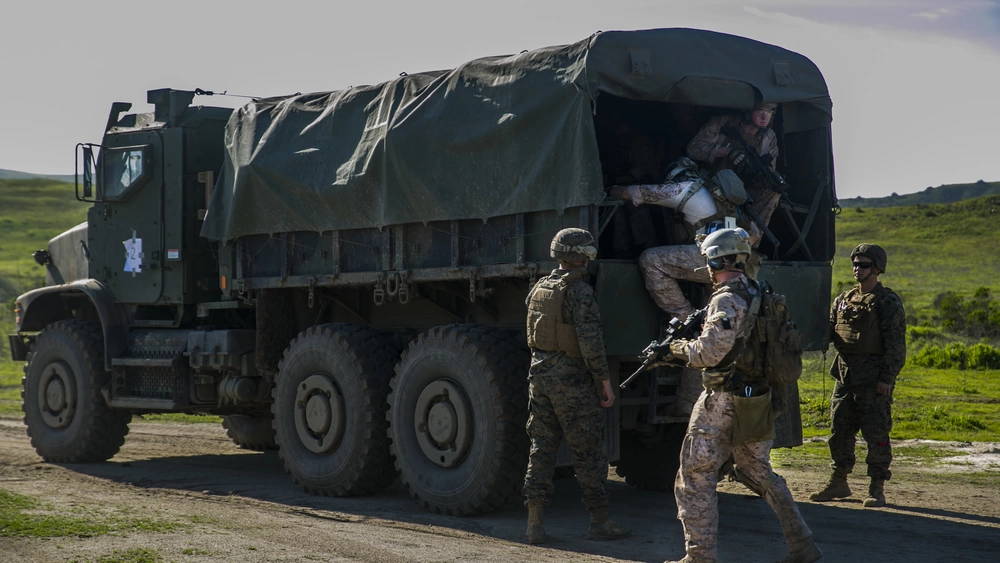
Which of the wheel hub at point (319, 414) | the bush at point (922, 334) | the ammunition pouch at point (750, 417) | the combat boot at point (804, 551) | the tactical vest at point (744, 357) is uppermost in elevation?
the tactical vest at point (744, 357)

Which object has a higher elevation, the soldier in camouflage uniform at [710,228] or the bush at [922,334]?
the soldier in camouflage uniform at [710,228]

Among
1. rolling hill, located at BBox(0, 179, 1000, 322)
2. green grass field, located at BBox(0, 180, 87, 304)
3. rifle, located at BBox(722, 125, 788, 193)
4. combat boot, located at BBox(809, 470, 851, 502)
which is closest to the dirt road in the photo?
combat boot, located at BBox(809, 470, 851, 502)

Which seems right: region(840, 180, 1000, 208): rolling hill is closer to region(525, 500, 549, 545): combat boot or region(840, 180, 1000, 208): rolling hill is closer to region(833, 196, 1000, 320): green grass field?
region(833, 196, 1000, 320): green grass field

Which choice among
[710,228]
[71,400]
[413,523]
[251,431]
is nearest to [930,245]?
[251,431]

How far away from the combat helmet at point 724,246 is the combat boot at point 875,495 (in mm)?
3546

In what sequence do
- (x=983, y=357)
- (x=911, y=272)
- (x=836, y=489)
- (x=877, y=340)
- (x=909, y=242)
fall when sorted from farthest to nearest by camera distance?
1. (x=909, y=242)
2. (x=911, y=272)
3. (x=983, y=357)
4. (x=836, y=489)
5. (x=877, y=340)

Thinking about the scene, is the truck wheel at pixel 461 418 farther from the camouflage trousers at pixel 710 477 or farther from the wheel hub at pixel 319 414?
the camouflage trousers at pixel 710 477

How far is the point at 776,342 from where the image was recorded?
7.28m

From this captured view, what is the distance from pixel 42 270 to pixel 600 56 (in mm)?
54267

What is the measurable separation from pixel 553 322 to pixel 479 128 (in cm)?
194

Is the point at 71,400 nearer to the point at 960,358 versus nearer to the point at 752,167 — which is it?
the point at 752,167

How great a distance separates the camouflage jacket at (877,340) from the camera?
33.5ft

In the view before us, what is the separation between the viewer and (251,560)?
767 cm

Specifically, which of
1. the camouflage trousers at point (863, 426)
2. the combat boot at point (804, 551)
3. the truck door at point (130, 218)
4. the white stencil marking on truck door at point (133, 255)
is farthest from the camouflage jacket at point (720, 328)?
the white stencil marking on truck door at point (133, 255)
